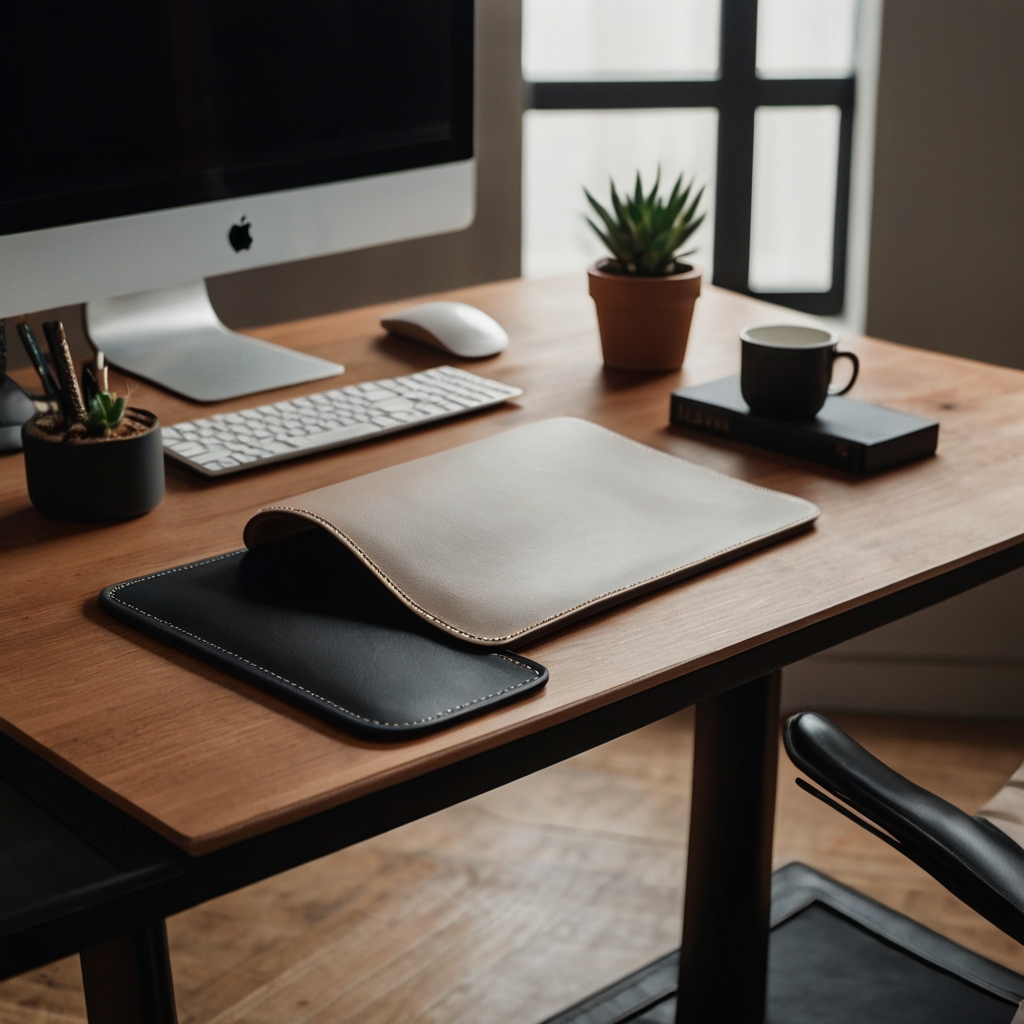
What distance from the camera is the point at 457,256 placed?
2.08 m

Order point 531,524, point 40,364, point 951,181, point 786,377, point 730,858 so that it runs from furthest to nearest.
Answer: point 951,181 < point 730,858 < point 786,377 < point 40,364 < point 531,524

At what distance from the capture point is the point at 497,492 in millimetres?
907

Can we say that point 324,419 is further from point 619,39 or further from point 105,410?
point 619,39

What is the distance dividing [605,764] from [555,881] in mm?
326

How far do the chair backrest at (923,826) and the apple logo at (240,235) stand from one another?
74cm

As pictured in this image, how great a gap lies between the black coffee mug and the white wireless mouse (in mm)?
334

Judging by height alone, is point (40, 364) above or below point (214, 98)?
below

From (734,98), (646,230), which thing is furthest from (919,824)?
(734,98)

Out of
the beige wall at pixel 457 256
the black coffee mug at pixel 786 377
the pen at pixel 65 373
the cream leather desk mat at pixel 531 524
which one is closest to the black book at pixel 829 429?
the black coffee mug at pixel 786 377

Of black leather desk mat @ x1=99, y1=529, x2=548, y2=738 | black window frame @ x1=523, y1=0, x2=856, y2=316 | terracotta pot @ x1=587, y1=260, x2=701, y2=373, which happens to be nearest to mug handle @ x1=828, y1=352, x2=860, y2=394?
terracotta pot @ x1=587, y1=260, x2=701, y2=373

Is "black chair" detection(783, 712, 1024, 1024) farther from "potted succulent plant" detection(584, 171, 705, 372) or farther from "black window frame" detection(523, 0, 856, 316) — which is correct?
"black window frame" detection(523, 0, 856, 316)

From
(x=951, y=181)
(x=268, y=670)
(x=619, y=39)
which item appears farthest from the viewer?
(x=619, y=39)

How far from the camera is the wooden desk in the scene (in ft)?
2.06

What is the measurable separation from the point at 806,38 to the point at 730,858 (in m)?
1.45
